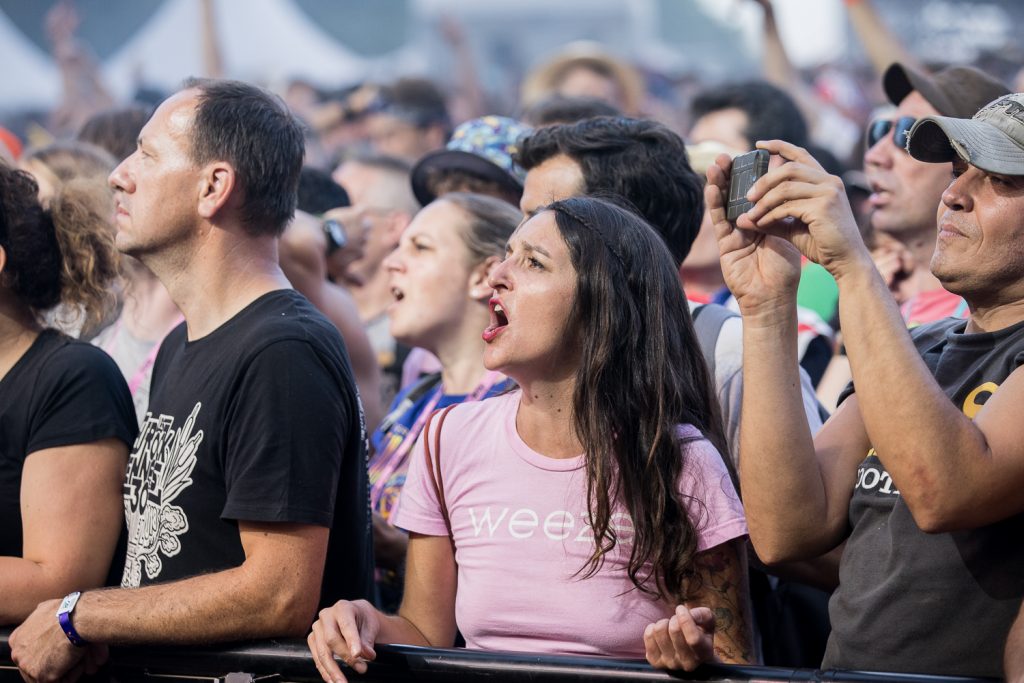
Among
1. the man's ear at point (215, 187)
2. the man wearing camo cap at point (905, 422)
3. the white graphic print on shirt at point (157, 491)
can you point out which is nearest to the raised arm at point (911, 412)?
the man wearing camo cap at point (905, 422)

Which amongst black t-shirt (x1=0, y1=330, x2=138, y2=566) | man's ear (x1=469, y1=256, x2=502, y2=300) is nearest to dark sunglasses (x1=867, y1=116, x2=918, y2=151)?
man's ear (x1=469, y1=256, x2=502, y2=300)

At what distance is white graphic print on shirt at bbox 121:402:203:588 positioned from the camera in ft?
9.60

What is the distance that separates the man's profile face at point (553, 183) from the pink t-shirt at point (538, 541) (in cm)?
96

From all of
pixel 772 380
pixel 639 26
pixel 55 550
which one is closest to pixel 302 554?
pixel 55 550

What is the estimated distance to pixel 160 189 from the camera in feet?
10.9

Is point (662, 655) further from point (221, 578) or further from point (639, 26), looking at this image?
point (639, 26)

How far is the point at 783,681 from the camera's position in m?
2.19

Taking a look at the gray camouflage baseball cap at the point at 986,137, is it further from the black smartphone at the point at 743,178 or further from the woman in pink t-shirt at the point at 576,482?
the woman in pink t-shirt at the point at 576,482

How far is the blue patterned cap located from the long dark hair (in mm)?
1968

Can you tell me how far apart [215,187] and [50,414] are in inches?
27.6

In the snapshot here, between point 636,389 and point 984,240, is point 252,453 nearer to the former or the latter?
point 636,389

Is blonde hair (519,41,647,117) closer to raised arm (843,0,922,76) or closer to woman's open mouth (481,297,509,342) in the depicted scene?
raised arm (843,0,922,76)

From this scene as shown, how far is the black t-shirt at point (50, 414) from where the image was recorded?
309 centimetres

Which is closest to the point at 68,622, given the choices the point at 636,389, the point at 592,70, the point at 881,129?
the point at 636,389
